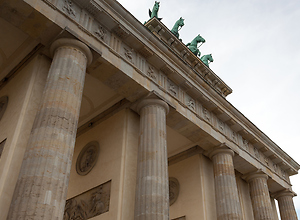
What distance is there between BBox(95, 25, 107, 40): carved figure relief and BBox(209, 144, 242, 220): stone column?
28.8ft

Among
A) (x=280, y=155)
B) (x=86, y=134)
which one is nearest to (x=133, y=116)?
(x=86, y=134)

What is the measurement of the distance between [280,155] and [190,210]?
908 cm

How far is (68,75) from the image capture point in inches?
408

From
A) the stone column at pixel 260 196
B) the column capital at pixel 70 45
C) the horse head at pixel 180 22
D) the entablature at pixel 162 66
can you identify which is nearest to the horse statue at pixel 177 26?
the horse head at pixel 180 22

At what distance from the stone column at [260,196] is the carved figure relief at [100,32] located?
42.6ft

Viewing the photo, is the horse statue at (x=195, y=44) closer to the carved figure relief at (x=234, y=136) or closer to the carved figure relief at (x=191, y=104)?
the carved figure relief at (x=234, y=136)

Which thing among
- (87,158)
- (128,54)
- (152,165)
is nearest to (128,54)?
(128,54)

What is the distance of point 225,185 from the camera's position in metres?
16.2

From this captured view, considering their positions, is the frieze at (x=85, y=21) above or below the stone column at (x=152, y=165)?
above

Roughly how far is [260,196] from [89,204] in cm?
1097

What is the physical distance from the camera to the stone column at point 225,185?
1567 centimetres

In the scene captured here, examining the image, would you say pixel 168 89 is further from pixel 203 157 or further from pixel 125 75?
pixel 203 157

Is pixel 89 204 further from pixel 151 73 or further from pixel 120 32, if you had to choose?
pixel 120 32

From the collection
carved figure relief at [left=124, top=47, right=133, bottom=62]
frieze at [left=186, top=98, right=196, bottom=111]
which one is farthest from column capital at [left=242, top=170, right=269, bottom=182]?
carved figure relief at [left=124, top=47, right=133, bottom=62]
